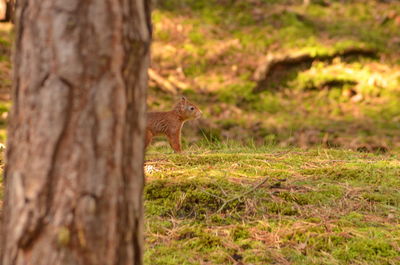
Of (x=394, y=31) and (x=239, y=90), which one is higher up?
(x=394, y=31)

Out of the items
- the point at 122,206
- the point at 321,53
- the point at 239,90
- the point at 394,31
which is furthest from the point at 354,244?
the point at 394,31

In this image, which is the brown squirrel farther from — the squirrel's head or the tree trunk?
the tree trunk

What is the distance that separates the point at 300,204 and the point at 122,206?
71.0 inches

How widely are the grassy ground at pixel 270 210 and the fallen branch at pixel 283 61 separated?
188 inches

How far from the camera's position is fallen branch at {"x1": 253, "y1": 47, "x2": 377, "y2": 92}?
911 cm

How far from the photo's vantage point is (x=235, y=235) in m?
3.00

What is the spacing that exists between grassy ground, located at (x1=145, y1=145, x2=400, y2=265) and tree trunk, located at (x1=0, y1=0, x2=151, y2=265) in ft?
2.99

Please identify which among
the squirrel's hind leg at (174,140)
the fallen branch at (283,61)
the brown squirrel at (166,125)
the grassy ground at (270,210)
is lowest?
the squirrel's hind leg at (174,140)

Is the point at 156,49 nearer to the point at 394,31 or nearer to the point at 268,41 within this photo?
the point at 268,41

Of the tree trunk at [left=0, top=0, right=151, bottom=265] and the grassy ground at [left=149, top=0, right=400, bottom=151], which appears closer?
the tree trunk at [left=0, top=0, right=151, bottom=265]

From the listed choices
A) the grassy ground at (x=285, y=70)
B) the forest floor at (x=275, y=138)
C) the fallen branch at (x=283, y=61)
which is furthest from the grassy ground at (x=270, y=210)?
the fallen branch at (x=283, y=61)

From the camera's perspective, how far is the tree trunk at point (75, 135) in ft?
6.06

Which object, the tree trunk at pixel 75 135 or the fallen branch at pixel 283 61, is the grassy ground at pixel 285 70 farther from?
the tree trunk at pixel 75 135

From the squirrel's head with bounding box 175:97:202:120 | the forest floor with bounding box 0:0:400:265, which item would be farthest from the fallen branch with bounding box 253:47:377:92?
the squirrel's head with bounding box 175:97:202:120
